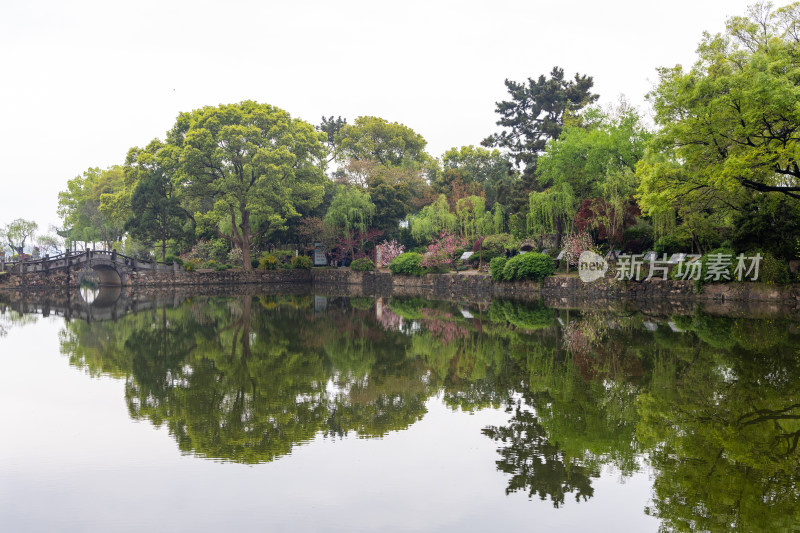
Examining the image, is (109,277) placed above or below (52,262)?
below

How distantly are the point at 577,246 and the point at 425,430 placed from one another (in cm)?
2038

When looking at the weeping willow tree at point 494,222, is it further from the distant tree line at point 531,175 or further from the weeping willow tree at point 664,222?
the weeping willow tree at point 664,222

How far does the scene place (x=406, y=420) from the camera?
672cm

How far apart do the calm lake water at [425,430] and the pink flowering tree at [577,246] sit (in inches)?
489

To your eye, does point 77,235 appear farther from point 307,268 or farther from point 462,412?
point 462,412

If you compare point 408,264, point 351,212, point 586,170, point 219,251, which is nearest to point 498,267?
point 586,170

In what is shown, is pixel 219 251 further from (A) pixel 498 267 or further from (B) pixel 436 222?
(A) pixel 498 267

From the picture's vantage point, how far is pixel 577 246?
25203 millimetres

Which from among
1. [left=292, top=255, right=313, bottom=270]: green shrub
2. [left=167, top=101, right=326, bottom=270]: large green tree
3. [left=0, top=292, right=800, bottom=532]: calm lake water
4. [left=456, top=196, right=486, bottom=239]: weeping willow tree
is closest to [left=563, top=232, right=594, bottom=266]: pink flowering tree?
[left=456, top=196, right=486, bottom=239]: weeping willow tree

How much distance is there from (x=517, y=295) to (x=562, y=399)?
18903 millimetres

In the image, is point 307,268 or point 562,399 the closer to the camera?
point 562,399

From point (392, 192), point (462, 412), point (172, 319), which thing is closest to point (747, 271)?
point (462, 412)

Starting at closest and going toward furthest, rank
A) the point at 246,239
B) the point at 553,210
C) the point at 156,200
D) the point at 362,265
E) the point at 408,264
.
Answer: the point at 553,210 < the point at 408,264 < the point at 156,200 < the point at 246,239 < the point at 362,265

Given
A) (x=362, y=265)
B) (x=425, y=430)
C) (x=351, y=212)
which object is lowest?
(x=425, y=430)
